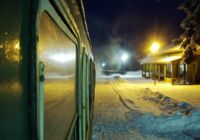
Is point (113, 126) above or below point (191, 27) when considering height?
below

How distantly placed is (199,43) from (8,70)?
17.7 metres

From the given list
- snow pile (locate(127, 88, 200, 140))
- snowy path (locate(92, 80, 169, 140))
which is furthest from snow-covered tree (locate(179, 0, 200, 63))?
snow pile (locate(127, 88, 200, 140))

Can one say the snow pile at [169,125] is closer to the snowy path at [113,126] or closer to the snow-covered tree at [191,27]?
the snowy path at [113,126]

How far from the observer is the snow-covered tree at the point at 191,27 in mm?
16531

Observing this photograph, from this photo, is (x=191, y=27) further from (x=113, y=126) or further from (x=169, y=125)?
(x=113, y=126)

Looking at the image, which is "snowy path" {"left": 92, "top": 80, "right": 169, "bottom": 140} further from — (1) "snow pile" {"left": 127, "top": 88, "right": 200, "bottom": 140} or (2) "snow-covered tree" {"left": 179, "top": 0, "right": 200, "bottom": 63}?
(2) "snow-covered tree" {"left": 179, "top": 0, "right": 200, "bottom": 63}

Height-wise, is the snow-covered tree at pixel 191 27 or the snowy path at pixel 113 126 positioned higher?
the snow-covered tree at pixel 191 27

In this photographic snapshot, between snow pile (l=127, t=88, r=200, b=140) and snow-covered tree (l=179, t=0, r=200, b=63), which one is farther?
snow-covered tree (l=179, t=0, r=200, b=63)

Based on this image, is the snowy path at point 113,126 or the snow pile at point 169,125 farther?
the snow pile at point 169,125

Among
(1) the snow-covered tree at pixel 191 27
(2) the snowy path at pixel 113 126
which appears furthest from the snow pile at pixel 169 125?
(1) the snow-covered tree at pixel 191 27

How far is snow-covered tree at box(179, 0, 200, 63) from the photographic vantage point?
16531 mm

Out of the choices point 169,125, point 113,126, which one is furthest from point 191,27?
point 113,126

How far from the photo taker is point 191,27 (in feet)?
57.9

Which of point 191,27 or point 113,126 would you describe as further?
point 191,27
